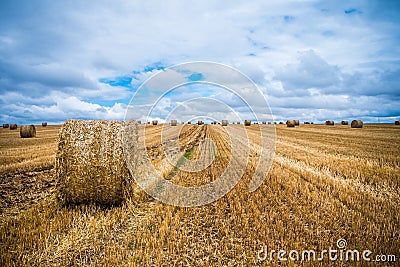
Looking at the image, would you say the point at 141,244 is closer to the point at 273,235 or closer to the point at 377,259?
the point at 273,235

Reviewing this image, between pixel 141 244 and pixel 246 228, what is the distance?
1.67 m

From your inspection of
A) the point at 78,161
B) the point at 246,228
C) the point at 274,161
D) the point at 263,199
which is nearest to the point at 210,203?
the point at 263,199

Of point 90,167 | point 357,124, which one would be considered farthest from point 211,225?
point 357,124

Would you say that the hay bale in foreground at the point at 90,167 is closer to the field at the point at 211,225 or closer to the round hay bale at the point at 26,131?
the field at the point at 211,225

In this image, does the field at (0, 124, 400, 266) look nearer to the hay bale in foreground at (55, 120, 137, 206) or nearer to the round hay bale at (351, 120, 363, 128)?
the hay bale in foreground at (55, 120, 137, 206)

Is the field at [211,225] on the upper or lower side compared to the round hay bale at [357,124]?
lower

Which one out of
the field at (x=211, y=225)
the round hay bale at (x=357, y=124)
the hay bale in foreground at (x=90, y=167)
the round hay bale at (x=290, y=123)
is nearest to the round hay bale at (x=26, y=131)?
the field at (x=211, y=225)

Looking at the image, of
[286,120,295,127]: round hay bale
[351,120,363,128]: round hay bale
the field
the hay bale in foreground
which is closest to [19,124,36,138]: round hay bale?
the field

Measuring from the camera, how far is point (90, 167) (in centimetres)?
537

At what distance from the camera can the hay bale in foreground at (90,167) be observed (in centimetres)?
532

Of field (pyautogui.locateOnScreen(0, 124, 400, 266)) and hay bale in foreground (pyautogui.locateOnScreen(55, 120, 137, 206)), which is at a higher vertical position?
hay bale in foreground (pyautogui.locateOnScreen(55, 120, 137, 206))

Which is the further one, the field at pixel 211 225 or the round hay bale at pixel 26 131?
the round hay bale at pixel 26 131

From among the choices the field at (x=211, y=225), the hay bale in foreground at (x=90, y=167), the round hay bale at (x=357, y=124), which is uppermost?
the round hay bale at (x=357, y=124)

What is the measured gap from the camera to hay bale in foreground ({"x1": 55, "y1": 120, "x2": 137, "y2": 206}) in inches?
209
